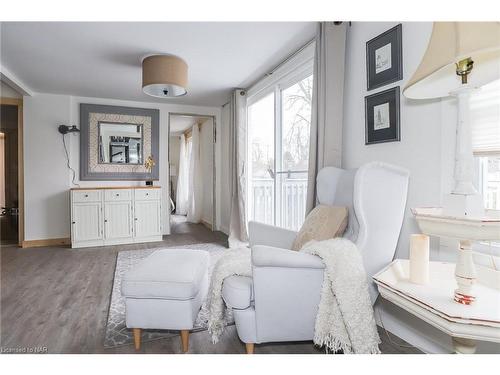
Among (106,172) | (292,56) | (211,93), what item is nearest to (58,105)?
(106,172)

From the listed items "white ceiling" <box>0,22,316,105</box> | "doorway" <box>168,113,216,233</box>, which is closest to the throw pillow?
"white ceiling" <box>0,22,316,105</box>

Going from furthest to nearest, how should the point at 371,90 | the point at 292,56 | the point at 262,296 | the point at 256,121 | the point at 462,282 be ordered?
the point at 256,121
the point at 292,56
the point at 371,90
the point at 262,296
the point at 462,282

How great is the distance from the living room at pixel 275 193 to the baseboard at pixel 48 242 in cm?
2

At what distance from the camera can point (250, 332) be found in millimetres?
1488

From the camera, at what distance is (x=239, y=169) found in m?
4.18

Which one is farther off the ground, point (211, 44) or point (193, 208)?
point (211, 44)

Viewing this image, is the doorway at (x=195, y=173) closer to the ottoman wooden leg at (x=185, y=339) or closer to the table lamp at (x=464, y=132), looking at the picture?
the ottoman wooden leg at (x=185, y=339)

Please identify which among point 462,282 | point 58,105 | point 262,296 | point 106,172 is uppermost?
point 58,105

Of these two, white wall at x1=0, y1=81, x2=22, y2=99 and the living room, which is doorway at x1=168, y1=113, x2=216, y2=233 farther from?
white wall at x1=0, y1=81, x2=22, y2=99

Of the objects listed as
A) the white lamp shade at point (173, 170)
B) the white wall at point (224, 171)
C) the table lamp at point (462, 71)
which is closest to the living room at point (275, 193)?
the table lamp at point (462, 71)

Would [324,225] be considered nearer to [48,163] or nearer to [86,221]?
[86,221]

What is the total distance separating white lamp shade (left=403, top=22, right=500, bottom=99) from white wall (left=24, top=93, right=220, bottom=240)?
4788mm

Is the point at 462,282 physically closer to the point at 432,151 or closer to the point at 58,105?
the point at 432,151
